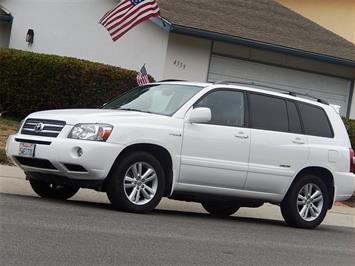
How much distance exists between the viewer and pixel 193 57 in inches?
791

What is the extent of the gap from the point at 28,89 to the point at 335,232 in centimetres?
843

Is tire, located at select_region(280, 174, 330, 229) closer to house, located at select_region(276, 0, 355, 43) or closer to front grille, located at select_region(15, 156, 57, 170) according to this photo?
front grille, located at select_region(15, 156, 57, 170)

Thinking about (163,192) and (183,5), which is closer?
(163,192)

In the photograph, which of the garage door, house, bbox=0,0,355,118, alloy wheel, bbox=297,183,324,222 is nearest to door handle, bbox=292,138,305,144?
alloy wheel, bbox=297,183,324,222

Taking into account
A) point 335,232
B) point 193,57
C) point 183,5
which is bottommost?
point 335,232

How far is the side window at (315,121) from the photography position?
36.9ft

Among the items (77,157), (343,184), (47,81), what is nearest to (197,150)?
(77,157)

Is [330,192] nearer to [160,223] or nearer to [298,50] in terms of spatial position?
[160,223]

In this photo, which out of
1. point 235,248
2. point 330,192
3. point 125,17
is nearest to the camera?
point 235,248

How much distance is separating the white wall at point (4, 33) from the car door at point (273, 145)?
15.8 metres

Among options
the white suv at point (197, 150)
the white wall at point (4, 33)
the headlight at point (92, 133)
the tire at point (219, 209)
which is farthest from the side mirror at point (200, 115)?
the white wall at point (4, 33)

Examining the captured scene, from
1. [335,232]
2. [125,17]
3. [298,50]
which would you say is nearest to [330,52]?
[298,50]

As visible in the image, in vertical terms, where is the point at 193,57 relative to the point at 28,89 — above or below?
above

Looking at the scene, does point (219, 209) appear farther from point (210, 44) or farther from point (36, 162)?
point (210, 44)
